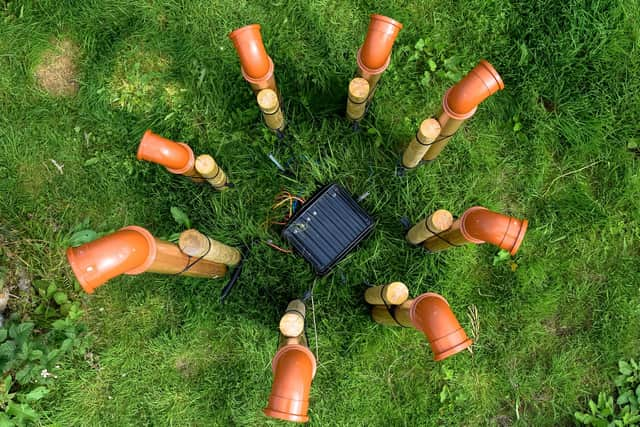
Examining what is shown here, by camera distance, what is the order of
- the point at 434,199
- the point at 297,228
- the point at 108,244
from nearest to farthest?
1. the point at 108,244
2. the point at 297,228
3. the point at 434,199

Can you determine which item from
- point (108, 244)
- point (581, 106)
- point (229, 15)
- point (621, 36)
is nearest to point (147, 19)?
point (229, 15)

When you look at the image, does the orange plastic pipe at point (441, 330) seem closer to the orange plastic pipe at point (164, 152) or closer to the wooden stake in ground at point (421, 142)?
the wooden stake in ground at point (421, 142)

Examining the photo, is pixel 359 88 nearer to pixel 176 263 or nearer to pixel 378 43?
pixel 378 43

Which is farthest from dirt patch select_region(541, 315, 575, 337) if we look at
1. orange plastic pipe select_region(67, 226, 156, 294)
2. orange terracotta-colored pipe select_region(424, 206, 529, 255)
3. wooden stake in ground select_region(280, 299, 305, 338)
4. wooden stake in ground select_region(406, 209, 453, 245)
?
orange plastic pipe select_region(67, 226, 156, 294)

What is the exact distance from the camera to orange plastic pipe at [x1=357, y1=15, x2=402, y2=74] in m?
2.13

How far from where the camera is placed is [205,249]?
2.32 m

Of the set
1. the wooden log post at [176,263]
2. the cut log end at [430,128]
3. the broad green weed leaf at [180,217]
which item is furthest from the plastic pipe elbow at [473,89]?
the broad green weed leaf at [180,217]

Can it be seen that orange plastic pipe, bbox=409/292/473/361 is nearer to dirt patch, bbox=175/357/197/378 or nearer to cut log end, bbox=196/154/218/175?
cut log end, bbox=196/154/218/175

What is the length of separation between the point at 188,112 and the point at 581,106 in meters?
2.83

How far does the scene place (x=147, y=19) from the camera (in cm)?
314

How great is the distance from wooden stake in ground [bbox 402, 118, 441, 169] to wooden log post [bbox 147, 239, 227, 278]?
140 centimetres

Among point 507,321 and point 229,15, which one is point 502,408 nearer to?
point 507,321

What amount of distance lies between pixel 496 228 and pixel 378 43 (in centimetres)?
107

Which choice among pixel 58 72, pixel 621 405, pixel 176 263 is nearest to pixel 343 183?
pixel 176 263
